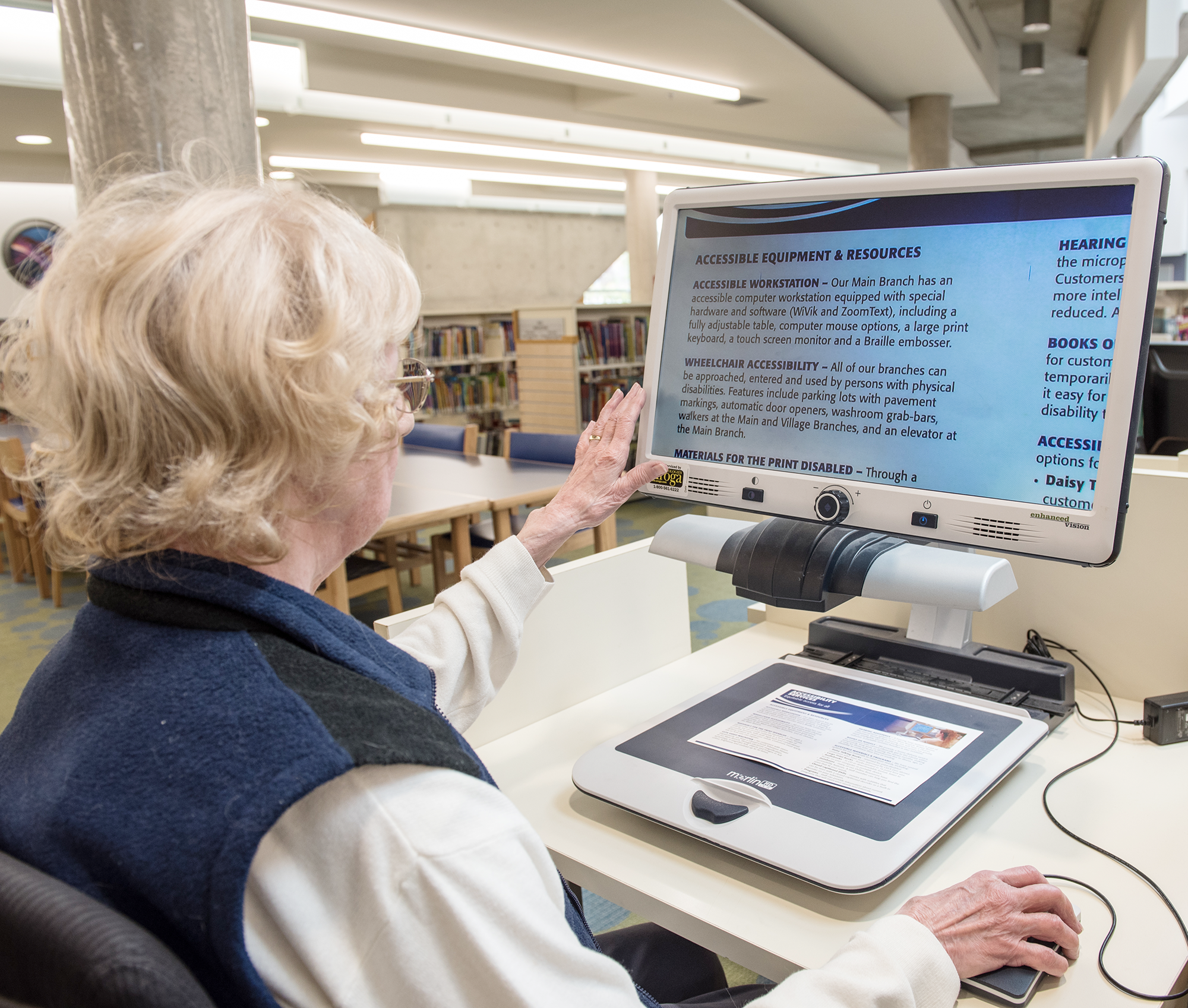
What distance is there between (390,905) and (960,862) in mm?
598

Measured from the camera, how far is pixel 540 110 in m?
7.30

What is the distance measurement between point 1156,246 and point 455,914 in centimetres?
85

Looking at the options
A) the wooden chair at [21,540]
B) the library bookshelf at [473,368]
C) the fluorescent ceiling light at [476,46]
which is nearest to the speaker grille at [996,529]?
the fluorescent ceiling light at [476,46]

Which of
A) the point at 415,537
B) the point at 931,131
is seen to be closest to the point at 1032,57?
the point at 931,131

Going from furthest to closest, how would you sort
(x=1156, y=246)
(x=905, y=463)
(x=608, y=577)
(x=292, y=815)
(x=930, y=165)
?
(x=930, y=165)
(x=608, y=577)
(x=905, y=463)
(x=1156, y=246)
(x=292, y=815)

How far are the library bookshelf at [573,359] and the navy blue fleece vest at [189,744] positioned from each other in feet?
18.7

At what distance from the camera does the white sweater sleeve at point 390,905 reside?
20.8 inches

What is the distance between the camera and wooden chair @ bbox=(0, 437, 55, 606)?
180 inches

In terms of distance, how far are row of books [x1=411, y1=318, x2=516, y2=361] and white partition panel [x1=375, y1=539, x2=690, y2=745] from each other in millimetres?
6507

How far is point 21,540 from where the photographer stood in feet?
18.0

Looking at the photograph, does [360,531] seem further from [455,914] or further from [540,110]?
[540,110]

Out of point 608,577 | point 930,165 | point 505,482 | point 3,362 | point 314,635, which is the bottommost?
point 505,482

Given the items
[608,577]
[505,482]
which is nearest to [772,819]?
[608,577]

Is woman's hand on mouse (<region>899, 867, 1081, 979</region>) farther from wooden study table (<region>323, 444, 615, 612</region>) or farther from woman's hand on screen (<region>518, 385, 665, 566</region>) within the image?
wooden study table (<region>323, 444, 615, 612</region>)
